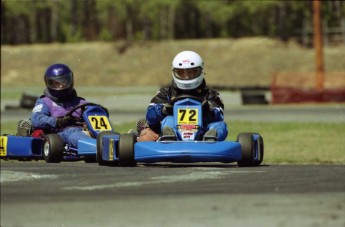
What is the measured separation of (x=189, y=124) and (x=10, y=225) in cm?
502

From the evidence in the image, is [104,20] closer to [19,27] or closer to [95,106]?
[19,27]

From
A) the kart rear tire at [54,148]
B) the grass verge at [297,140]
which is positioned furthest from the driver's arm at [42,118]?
the grass verge at [297,140]

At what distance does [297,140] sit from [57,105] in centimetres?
712

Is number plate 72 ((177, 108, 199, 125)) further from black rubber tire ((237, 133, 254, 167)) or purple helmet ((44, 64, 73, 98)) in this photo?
purple helmet ((44, 64, 73, 98))

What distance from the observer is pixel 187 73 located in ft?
37.1

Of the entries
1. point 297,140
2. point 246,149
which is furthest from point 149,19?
point 246,149

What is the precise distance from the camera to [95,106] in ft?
39.9

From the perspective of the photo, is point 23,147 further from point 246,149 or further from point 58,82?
point 246,149

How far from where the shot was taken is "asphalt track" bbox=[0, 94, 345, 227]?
20.1ft

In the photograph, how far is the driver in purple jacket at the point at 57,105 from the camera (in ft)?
40.0

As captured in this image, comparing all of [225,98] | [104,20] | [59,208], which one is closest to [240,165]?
[59,208]

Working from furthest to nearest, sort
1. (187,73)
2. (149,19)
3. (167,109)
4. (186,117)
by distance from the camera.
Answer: (149,19), (187,73), (167,109), (186,117)

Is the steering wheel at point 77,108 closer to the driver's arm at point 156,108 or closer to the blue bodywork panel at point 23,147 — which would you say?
the blue bodywork panel at point 23,147

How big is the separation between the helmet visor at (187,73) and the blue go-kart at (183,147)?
0.39 meters
